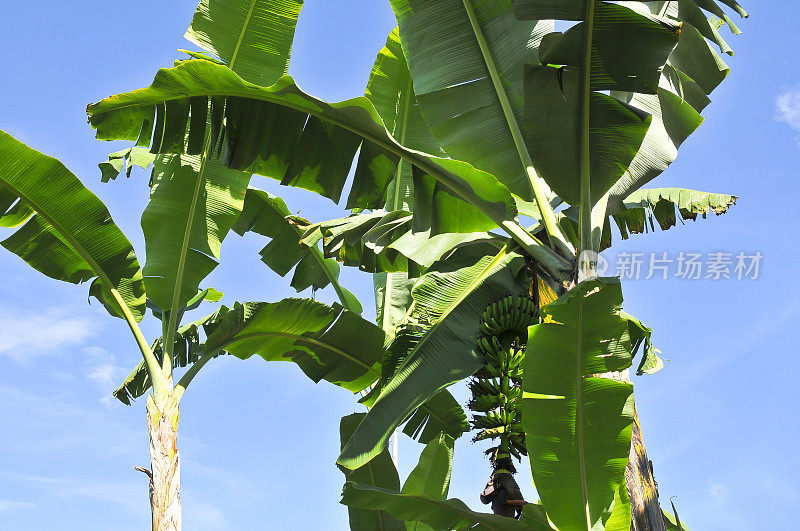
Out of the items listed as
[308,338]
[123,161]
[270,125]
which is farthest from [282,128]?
[123,161]

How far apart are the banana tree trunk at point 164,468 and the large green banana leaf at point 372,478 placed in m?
1.13

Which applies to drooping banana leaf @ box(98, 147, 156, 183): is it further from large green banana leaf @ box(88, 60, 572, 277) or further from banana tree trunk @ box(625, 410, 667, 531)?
banana tree trunk @ box(625, 410, 667, 531)

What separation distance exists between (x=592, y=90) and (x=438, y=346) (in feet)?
5.46

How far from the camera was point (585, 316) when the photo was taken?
9.53 ft

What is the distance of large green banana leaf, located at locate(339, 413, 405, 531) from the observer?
16.0 ft

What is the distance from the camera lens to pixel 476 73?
13.5 ft

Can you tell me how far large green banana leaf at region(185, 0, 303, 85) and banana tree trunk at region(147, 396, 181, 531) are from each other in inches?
96.5

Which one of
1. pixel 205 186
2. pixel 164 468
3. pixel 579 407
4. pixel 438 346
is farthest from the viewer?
pixel 205 186

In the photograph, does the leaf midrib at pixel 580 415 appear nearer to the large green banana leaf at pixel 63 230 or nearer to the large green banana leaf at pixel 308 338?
the large green banana leaf at pixel 308 338

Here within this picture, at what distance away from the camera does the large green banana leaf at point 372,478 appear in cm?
489

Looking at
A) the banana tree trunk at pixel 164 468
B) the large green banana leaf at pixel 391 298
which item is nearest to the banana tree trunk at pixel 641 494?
the banana tree trunk at pixel 164 468

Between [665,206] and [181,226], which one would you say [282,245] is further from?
[665,206]

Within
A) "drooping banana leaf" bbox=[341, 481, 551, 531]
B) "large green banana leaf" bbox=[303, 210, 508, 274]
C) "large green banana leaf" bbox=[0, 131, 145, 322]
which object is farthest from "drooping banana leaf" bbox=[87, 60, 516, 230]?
"drooping banana leaf" bbox=[341, 481, 551, 531]

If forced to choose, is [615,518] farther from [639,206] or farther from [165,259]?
[165,259]
